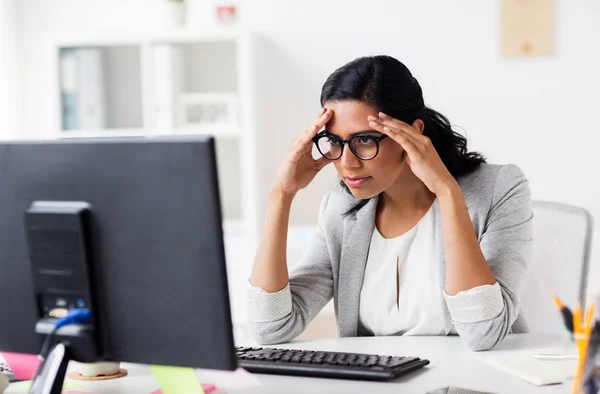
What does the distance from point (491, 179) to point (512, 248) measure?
201 mm

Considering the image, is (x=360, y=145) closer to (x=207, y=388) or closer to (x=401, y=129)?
(x=401, y=129)

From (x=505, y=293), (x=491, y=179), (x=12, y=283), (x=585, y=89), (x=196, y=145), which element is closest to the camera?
(x=196, y=145)

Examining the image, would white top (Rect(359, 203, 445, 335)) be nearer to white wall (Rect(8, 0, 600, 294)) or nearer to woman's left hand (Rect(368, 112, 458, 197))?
woman's left hand (Rect(368, 112, 458, 197))

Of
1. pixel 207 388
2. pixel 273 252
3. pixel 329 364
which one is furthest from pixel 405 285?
pixel 207 388

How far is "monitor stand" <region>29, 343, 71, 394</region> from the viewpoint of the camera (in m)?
1.08

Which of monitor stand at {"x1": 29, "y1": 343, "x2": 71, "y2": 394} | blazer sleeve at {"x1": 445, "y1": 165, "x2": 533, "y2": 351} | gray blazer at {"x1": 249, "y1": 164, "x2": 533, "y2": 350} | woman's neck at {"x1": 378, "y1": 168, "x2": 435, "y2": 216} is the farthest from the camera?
woman's neck at {"x1": 378, "y1": 168, "x2": 435, "y2": 216}

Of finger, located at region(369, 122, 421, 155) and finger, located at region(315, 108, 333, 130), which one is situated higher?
finger, located at region(315, 108, 333, 130)

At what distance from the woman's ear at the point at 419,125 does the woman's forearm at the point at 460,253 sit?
22 cm

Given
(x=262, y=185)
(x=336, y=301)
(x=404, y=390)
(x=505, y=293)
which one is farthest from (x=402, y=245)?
(x=262, y=185)

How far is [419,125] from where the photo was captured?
1772 mm

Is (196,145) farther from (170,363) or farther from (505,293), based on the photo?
(505,293)

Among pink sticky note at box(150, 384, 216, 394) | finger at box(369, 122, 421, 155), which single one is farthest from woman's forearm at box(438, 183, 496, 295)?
pink sticky note at box(150, 384, 216, 394)

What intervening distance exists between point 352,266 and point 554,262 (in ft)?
1.67

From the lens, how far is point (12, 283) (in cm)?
111
